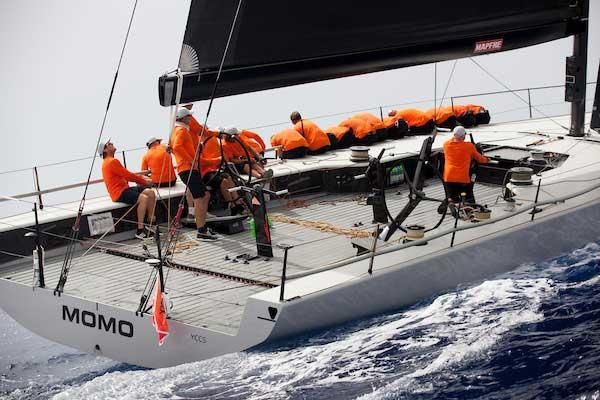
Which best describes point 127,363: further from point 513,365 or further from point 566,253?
point 566,253

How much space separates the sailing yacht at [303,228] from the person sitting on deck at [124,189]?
0.14 meters

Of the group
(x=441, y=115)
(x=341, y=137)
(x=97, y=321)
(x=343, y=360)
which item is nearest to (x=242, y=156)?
(x=341, y=137)

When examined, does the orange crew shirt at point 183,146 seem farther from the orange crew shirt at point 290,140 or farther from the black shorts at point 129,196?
the orange crew shirt at point 290,140

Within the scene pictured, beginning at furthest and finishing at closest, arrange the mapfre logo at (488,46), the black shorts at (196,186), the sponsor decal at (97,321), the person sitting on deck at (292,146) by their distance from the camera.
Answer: the person sitting on deck at (292,146), the mapfre logo at (488,46), the black shorts at (196,186), the sponsor decal at (97,321)

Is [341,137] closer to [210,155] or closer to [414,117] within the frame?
[414,117]

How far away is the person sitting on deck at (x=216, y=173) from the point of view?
33.8 ft

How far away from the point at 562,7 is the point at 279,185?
340 cm

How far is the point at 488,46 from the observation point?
10.6m

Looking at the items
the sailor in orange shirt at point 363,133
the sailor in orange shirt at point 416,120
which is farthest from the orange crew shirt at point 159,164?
the sailor in orange shirt at point 416,120

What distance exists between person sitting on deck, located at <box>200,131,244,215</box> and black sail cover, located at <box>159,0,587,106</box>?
1.34 meters

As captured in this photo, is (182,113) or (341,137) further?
(341,137)

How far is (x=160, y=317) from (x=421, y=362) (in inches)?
76.5

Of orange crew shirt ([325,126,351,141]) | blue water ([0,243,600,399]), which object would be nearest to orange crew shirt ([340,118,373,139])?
orange crew shirt ([325,126,351,141])

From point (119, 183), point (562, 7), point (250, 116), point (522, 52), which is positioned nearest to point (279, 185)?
point (119, 183)
